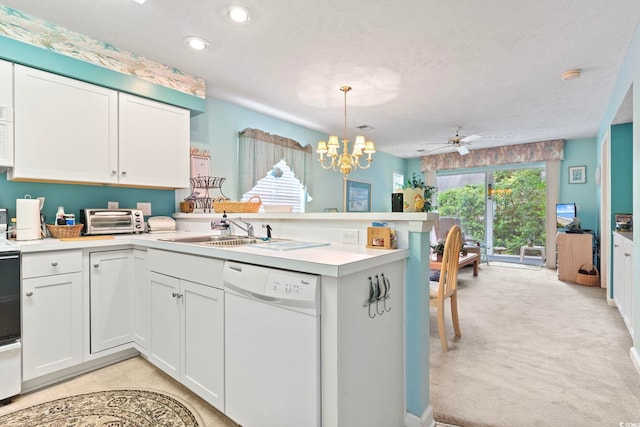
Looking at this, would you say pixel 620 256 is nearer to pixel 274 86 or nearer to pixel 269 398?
pixel 269 398

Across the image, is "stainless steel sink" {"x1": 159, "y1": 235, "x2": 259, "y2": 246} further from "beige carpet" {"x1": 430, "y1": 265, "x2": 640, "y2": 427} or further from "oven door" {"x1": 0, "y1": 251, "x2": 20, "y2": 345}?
"beige carpet" {"x1": 430, "y1": 265, "x2": 640, "y2": 427}

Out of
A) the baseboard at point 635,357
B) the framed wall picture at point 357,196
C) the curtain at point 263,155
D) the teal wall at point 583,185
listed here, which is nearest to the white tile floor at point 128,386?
the baseboard at point 635,357

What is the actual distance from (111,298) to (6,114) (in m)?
1.38

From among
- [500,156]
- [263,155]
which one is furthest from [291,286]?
[500,156]

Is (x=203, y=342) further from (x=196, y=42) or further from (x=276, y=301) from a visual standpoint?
(x=196, y=42)

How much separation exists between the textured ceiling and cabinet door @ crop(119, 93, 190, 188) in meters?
0.46

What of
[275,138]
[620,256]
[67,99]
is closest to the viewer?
[67,99]

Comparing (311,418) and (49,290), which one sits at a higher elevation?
→ (49,290)

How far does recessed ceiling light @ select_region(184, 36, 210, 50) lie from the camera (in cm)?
252

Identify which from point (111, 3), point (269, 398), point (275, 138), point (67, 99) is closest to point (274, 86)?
point (275, 138)

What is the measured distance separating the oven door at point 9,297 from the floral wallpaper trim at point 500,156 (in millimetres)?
7308

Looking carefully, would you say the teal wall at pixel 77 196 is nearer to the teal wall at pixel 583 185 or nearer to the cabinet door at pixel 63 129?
the cabinet door at pixel 63 129

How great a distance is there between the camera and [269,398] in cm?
139

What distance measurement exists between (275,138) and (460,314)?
10.4 feet
